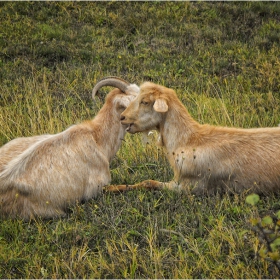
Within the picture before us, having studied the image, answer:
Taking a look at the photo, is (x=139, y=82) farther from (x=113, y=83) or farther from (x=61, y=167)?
(x=61, y=167)

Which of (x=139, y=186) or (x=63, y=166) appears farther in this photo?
(x=139, y=186)

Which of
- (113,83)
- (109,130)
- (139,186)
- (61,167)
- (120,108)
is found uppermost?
(113,83)

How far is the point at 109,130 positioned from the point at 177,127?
864 mm

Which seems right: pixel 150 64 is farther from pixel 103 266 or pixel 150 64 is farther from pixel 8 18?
pixel 103 266

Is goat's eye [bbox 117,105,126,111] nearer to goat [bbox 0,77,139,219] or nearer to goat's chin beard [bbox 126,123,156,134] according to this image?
goat [bbox 0,77,139,219]

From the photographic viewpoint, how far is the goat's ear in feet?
16.6

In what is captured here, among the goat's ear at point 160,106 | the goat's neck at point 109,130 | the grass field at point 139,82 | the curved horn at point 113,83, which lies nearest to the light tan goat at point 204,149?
the goat's ear at point 160,106

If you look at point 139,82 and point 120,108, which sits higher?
point 120,108

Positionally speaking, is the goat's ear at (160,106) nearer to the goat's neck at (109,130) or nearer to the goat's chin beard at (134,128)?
the goat's chin beard at (134,128)

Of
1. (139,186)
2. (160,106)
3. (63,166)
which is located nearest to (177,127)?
(160,106)

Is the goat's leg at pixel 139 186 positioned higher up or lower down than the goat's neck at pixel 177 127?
lower down

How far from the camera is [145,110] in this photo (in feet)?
17.8

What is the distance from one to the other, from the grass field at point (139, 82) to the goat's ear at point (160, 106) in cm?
87

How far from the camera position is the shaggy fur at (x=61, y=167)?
5062 mm
